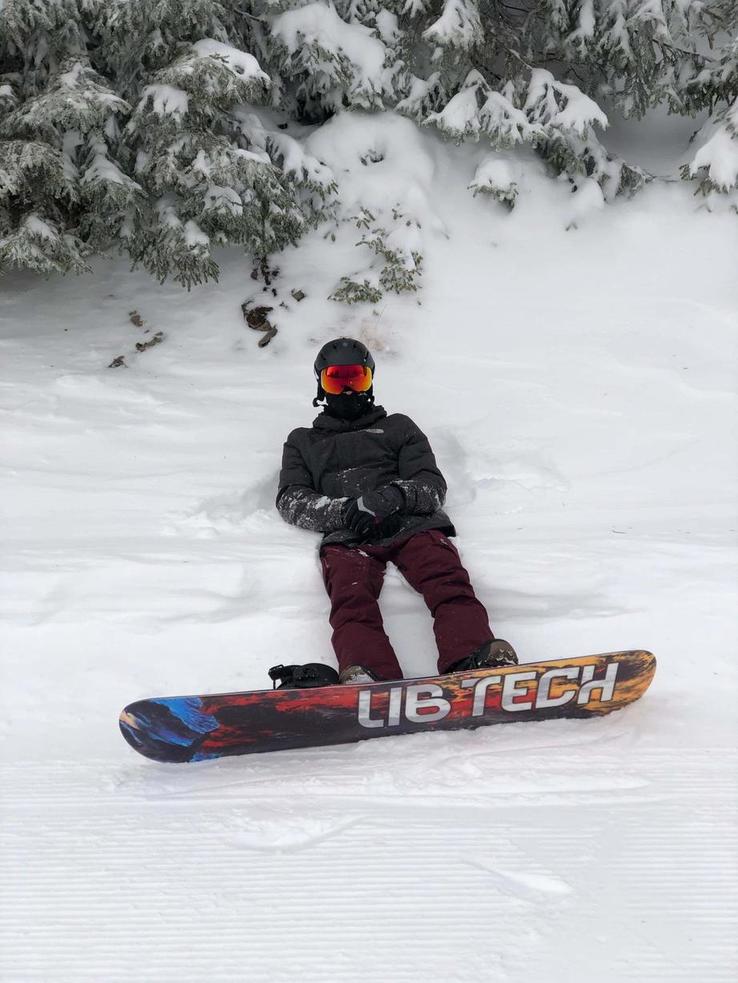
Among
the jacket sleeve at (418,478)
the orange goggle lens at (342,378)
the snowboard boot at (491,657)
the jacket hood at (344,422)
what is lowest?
the snowboard boot at (491,657)

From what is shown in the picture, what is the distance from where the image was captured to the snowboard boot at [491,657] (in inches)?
122

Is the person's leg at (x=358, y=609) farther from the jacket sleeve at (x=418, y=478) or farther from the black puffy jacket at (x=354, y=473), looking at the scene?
the jacket sleeve at (x=418, y=478)

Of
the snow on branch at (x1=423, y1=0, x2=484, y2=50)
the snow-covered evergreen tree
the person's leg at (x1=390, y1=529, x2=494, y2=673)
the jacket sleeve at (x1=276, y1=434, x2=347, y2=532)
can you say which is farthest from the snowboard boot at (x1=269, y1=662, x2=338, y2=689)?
the snow on branch at (x1=423, y1=0, x2=484, y2=50)

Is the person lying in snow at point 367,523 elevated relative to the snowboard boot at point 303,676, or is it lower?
elevated

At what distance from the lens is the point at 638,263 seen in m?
7.35

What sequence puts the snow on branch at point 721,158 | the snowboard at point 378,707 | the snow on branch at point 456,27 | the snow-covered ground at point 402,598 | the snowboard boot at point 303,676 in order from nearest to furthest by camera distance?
the snow-covered ground at point 402,598 → the snowboard at point 378,707 → the snowboard boot at point 303,676 → the snow on branch at point 456,27 → the snow on branch at point 721,158

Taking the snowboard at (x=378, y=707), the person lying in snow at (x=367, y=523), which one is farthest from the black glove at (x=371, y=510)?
the snowboard at (x=378, y=707)

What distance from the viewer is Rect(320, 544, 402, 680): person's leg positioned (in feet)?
10.7

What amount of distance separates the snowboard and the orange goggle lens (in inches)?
82.8

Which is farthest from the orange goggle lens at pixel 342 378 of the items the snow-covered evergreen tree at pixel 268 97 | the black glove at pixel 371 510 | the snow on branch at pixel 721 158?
the snow on branch at pixel 721 158

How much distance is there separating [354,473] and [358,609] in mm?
1079

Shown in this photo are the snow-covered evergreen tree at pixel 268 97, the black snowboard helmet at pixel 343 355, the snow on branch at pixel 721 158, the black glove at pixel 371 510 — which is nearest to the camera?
the black glove at pixel 371 510

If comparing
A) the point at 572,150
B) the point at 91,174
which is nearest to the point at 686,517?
the point at 572,150

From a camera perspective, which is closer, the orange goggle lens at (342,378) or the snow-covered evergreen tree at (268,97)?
the orange goggle lens at (342,378)
